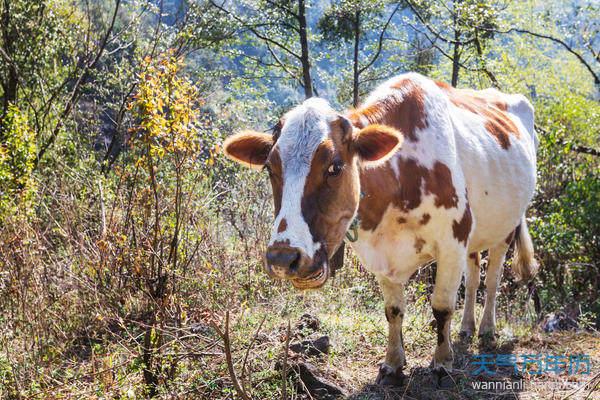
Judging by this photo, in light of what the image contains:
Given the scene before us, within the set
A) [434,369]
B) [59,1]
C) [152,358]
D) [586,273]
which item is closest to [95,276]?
[152,358]

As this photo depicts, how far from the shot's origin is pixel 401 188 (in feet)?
13.2

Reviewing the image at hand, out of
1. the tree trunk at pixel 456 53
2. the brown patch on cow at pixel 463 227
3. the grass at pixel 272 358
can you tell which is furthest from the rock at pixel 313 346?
the tree trunk at pixel 456 53

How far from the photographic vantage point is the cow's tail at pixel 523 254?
252 inches

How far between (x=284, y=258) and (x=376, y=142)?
1074mm

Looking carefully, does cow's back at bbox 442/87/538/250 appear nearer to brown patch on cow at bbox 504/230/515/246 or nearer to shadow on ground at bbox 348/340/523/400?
brown patch on cow at bbox 504/230/515/246

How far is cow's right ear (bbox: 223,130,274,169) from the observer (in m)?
3.80

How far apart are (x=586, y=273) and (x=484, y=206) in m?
5.06

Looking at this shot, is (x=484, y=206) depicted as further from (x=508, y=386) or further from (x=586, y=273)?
(x=586, y=273)

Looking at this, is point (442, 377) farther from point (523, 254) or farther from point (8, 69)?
point (8, 69)

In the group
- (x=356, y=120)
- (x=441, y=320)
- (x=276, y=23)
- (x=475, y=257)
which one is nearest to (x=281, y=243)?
(x=356, y=120)

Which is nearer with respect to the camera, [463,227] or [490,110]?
[463,227]

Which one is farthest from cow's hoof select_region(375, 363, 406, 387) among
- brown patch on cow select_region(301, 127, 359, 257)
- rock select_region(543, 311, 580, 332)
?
rock select_region(543, 311, 580, 332)

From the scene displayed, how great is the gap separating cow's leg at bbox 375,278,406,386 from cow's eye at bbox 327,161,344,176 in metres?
1.54

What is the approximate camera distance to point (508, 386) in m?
4.46
